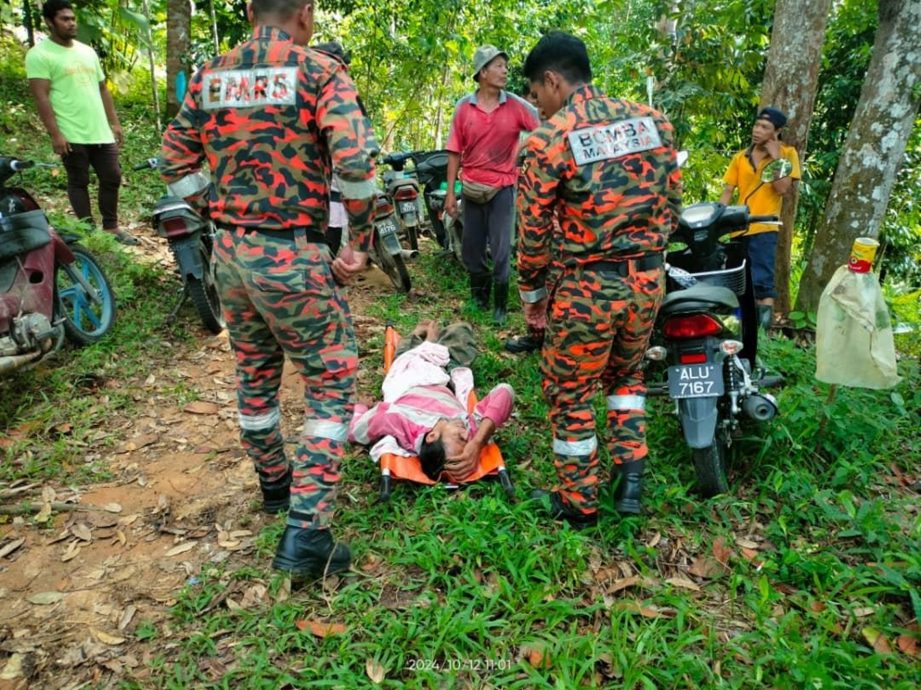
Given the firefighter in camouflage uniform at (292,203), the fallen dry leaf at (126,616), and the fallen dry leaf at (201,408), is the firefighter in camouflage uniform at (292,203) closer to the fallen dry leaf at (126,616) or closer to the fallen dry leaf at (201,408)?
the fallen dry leaf at (126,616)

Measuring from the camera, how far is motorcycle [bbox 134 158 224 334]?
4.54 m

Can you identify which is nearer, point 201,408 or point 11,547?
point 11,547

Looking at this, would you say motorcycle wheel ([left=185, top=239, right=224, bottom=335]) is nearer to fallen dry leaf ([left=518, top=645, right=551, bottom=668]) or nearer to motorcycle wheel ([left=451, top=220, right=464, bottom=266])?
motorcycle wheel ([left=451, top=220, right=464, bottom=266])

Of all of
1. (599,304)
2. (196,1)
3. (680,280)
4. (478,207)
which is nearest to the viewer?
(599,304)

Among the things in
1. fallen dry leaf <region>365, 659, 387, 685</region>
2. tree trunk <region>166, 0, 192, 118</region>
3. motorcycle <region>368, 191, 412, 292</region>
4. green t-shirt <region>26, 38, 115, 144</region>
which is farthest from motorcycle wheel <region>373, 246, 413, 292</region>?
tree trunk <region>166, 0, 192, 118</region>

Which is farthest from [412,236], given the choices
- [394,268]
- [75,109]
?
[75,109]

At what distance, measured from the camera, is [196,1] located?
9.06 metres

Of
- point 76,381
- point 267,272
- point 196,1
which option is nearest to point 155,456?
point 76,381

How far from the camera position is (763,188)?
5.12 m

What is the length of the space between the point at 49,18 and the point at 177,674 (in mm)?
5547

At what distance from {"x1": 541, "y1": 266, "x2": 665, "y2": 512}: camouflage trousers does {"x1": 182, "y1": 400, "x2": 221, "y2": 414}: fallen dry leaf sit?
2427 mm

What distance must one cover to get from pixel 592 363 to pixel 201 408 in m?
2.75

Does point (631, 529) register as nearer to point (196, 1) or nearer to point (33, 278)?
point (33, 278)

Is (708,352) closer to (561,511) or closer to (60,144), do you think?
(561,511)
